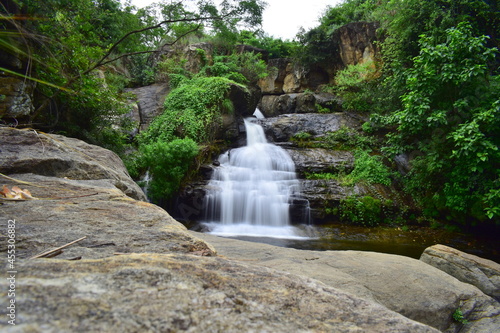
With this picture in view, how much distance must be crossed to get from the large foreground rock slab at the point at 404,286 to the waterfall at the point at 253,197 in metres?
5.35

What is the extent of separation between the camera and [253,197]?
1020cm

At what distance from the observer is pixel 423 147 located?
8.73m

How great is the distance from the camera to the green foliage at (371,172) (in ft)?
34.9

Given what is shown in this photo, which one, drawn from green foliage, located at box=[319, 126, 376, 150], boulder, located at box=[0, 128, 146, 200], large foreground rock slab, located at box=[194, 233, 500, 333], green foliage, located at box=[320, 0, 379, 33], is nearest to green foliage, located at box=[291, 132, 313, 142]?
green foliage, located at box=[319, 126, 376, 150]

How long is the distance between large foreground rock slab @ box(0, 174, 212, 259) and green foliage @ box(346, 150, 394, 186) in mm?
9784

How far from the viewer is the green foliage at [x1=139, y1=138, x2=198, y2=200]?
9.86 meters

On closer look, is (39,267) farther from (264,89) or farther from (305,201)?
(264,89)

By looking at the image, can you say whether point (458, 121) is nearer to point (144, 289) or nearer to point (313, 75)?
point (144, 289)

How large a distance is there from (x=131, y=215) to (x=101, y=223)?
12.3 inches

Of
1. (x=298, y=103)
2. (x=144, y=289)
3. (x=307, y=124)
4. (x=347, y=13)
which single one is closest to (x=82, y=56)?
(x=144, y=289)

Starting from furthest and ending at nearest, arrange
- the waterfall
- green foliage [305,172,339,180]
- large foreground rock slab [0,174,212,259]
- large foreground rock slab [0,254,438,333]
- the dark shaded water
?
green foliage [305,172,339,180]
the waterfall
the dark shaded water
large foreground rock slab [0,174,212,259]
large foreground rock slab [0,254,438,333]

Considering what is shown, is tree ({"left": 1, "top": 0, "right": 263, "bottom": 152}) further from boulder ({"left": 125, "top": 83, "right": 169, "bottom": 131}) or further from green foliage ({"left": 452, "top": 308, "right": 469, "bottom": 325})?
green foliage ({"left": 452, "top": 308, "right": 469, "bottom": 325})

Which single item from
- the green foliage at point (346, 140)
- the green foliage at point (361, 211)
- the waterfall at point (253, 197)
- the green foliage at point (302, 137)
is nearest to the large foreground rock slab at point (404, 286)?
the waterfall at point (253, 197)

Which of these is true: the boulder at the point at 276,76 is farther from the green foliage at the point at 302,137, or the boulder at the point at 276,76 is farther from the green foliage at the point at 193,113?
the green foliage at the point at 302,137
